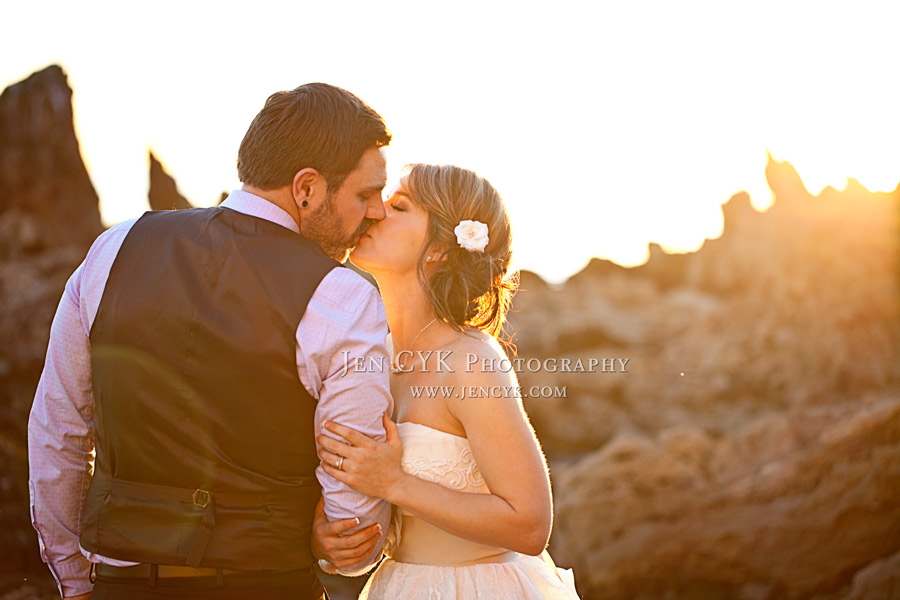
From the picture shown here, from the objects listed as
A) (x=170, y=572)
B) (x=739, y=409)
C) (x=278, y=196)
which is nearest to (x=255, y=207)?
(x=278, y=196)

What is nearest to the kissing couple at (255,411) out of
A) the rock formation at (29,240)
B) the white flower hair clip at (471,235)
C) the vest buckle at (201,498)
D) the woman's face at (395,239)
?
the vest buckle at (201,498)

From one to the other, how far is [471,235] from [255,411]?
1.09 meters

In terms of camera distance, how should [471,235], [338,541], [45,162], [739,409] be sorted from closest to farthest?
[338,541] < [471,235] < [45,162] < [739,409]

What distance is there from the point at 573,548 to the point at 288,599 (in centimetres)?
571

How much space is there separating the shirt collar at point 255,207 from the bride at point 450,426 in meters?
0.46

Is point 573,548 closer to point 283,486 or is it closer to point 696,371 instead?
point 696,371

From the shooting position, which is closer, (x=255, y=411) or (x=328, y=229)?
(x=255, y=411)

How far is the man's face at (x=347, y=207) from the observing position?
2334 millimetres

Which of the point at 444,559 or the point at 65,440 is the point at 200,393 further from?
the point at 444,559

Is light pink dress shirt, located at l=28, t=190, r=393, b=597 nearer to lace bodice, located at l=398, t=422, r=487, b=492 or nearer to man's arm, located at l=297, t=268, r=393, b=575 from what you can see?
man's arm, located at l=297, t=268, r=393, b=575

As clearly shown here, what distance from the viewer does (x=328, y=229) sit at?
2371mm

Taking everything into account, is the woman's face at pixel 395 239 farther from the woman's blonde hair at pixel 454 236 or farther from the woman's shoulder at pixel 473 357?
the woman's shoulder at pixel 473 357

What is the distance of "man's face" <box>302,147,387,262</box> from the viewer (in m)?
2.33

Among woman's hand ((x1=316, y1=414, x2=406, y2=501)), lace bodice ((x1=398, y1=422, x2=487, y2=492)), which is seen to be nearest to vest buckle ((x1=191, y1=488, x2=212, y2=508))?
woman's hand ((x1=316, y1=414, x2=406, y2=501))
